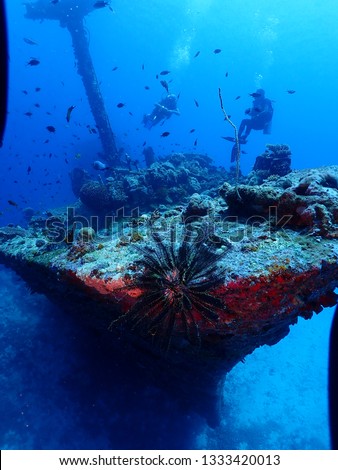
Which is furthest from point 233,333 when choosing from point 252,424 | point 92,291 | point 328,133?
point 328,133

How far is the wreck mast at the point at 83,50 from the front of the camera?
23.5 metres

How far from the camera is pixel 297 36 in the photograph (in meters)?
129

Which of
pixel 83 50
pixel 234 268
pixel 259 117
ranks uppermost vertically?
pixel 83 50

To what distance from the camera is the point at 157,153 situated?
227 ft

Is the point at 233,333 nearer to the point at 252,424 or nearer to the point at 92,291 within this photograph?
the point at 92,291

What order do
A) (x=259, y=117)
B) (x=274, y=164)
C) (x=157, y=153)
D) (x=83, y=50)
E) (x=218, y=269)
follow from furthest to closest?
(x=157, y=153) → (x=83, y=50) → (x=259, y=117) → (x=274, y=164) → (x=218, y=269)

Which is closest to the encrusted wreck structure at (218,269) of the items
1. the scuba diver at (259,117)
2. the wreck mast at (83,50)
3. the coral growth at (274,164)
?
the coral growth at (274,164)

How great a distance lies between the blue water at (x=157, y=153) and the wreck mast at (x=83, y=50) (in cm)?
289

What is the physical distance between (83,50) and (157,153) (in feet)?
150

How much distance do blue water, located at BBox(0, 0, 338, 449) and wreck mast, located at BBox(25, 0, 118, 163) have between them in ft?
9.49

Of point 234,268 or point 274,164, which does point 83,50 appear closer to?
→ point 274,164

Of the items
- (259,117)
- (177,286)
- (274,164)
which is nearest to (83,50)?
(259,117)

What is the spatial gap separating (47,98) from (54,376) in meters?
179

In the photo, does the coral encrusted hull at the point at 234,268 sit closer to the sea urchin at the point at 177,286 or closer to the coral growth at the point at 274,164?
the sea urchin at the point at 177,286
